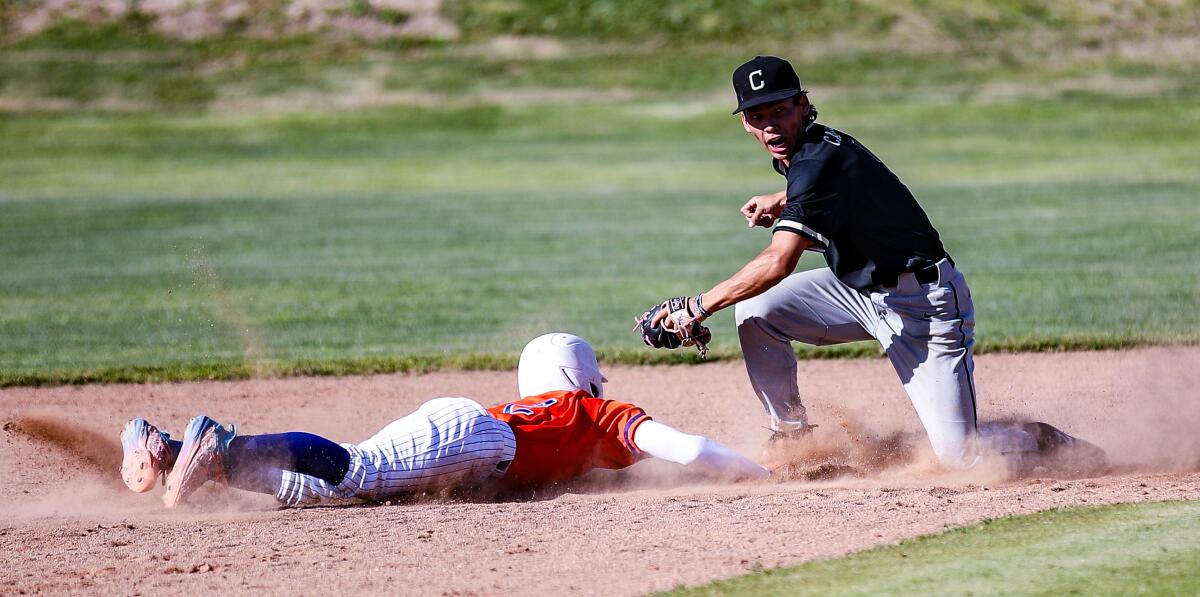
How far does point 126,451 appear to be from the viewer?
5.46 m

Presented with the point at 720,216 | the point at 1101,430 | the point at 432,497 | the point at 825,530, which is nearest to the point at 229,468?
the point at 432,497

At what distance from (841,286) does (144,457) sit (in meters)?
3.16

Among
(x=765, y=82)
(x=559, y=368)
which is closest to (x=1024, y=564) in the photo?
(x=765, y=82)

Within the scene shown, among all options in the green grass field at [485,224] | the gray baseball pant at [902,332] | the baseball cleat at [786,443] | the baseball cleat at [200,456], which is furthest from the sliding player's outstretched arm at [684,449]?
the green grass field at [485,224]

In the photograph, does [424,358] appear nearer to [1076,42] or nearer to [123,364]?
[123,364]

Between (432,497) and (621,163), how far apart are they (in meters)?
18.8

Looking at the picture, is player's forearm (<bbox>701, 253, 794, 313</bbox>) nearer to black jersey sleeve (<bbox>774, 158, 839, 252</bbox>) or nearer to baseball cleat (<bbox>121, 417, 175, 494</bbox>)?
black jersey sleeve (<bbox>774, 158, 839, 252</bbox>)

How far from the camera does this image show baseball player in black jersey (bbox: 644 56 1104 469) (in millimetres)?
5684

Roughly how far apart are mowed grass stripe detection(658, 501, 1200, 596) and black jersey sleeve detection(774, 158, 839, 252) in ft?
4.53

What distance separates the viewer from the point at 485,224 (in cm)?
1673

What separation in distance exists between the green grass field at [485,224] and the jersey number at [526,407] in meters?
3.09

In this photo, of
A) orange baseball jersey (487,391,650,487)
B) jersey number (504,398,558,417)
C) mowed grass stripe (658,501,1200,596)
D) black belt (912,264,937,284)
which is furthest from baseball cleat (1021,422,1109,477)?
jersey number (504,398,558,417)

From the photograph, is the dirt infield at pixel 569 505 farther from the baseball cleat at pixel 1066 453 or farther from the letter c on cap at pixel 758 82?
the letter c on cap at pixel 758 82

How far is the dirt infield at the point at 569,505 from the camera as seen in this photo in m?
4.77
